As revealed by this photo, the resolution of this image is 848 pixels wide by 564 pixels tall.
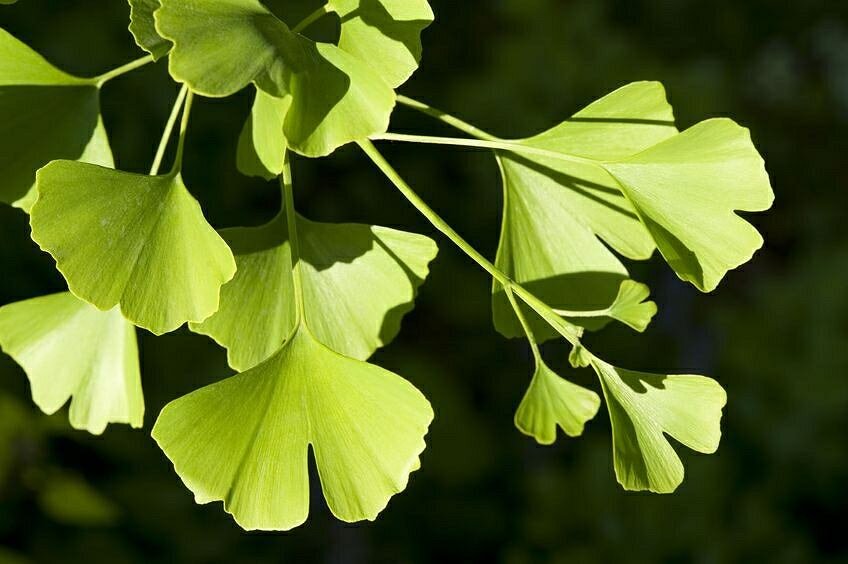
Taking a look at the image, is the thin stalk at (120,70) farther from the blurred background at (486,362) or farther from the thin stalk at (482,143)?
the blurred background at (486,362)

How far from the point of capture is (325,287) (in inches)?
20.9

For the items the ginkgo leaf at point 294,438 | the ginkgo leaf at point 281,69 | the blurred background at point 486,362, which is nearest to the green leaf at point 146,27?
the ginkgo leaf at point 281,69

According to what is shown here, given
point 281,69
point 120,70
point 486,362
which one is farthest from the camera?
point 486,362

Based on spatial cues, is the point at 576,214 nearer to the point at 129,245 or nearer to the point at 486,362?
the point at 129,245

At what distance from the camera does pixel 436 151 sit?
189cm

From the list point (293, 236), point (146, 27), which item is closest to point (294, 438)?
point (293, 236)

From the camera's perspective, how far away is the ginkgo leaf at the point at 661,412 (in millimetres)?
454

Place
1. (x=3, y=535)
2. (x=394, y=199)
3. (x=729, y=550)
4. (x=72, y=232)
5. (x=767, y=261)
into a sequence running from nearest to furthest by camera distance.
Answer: (x=72, y=232), (x=3, y=535), (x=729, y=550), (x=394, y=199), (x=767, y=261)

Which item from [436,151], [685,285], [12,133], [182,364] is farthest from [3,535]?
[685,285]

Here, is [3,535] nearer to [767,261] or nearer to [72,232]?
[72,232]

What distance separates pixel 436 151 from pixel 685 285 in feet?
2.30

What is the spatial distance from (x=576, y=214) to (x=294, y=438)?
218 millimetres

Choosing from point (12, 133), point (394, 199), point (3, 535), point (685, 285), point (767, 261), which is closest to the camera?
point (12, 133)

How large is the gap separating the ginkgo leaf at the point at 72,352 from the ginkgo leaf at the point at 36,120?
99mm
